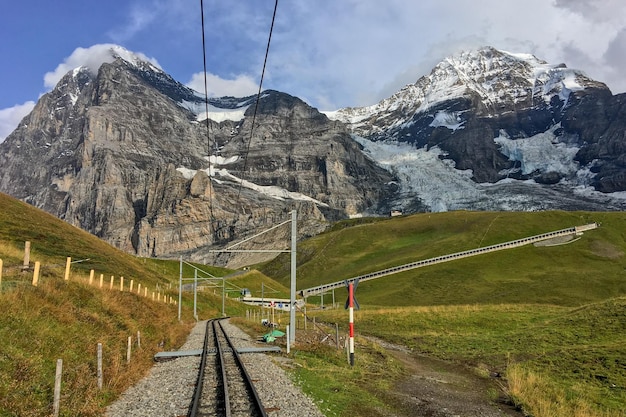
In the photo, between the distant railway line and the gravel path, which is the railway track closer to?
the gravel path

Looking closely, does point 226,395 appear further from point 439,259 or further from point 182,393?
point 439,259

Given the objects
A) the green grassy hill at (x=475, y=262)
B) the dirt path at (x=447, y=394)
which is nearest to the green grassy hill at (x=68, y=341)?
the dirt path at (x=447, y=394)

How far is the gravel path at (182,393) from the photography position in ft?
45.8

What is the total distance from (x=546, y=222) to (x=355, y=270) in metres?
68.3

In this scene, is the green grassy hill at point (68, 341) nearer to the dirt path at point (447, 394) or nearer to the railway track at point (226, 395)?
the railway track at point (226, 395)

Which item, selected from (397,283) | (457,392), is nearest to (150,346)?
(457,392)

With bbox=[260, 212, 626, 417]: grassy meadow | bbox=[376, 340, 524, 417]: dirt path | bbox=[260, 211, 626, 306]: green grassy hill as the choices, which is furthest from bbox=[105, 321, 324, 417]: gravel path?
bbox=[260, 211, 626, 306]: green grassy hill

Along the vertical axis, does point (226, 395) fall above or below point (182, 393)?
above

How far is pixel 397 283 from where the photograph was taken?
11950cm

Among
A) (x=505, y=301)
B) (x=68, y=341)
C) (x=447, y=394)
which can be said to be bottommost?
(x=447, y=394)

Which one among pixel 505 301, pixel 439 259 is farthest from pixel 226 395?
pixel 439 259

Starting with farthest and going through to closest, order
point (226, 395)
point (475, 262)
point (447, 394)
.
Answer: point (475, 262)
point (447, 394)
point (226, 395)

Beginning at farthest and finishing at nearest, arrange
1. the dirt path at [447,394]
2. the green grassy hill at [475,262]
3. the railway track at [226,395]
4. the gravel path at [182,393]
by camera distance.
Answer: the green grassy hill at [475,262] → the dirt path at [447,394] → the gravel path at [182,393] → the railway track at [226,395]

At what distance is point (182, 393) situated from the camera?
16516 mm
